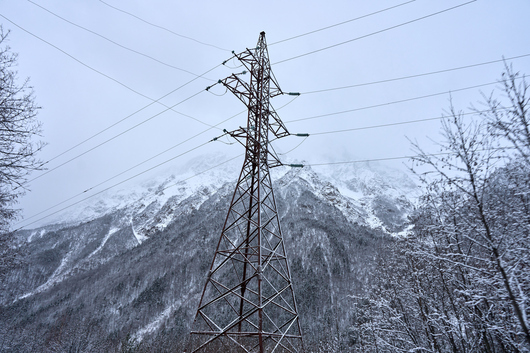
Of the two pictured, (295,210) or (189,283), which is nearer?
(189,283)

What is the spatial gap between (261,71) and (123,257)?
192 metres

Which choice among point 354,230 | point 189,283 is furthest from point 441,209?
point 354,230

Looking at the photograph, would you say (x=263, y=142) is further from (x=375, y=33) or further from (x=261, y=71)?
(x=375, y=33)

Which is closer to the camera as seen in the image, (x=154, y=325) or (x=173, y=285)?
(x=154, y=325)

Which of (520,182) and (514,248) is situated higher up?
(520,182)

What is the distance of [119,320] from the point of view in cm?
11200

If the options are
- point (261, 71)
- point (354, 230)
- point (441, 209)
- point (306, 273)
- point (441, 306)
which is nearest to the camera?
point (441, 209)

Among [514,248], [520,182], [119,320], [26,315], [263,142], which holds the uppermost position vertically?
[263,142]

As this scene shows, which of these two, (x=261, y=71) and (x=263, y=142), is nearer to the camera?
(x=263, y=142)

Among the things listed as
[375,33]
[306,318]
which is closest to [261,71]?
[375,33]

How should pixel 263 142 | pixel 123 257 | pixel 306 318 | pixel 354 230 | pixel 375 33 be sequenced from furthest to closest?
pixel 123 257
pixel 354 230
pixel 306 318
pixel 263 142
pixel 375 33

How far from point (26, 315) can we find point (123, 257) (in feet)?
170

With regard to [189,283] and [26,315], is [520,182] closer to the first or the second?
[189,283]

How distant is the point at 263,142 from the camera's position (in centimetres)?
1199
